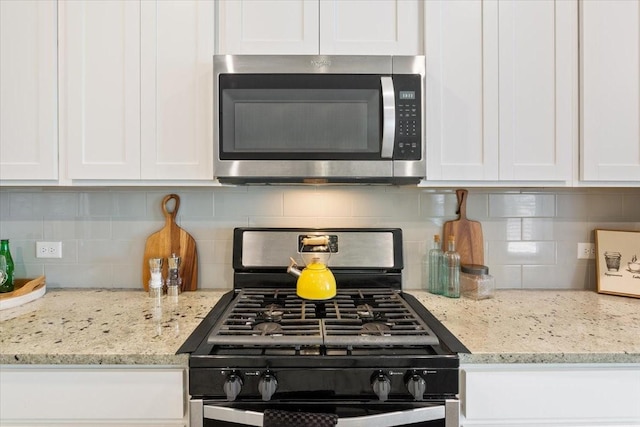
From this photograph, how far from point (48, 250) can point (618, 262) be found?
270cm

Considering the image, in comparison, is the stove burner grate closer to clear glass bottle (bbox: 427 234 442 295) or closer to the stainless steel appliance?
the stainless steel appliance

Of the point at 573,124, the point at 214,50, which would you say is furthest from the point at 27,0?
the point at 573,124

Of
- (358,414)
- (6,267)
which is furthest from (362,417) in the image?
(6,267)

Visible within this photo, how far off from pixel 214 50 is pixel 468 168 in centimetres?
110

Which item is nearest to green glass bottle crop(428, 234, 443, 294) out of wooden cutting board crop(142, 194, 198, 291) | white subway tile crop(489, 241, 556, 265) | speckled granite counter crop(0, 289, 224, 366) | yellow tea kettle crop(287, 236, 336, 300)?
white subway tile crop(489, 241, 556, 265)

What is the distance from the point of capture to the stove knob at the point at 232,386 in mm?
997

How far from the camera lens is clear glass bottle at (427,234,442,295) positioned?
1.70m

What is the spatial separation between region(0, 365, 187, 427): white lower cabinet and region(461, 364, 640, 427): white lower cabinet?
872 mm

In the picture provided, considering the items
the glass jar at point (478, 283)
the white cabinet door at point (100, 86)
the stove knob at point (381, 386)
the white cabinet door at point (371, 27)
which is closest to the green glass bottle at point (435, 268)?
the glass jar at point (478, 283)

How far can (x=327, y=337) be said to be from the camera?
1095mm

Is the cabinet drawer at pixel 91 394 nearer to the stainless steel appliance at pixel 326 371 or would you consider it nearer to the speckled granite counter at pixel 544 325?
the stainless steel appliance at pixel 326 371

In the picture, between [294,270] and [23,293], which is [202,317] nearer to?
[294,270]

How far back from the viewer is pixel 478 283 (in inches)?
62.2

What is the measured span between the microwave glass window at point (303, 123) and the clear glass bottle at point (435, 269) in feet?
2.14
